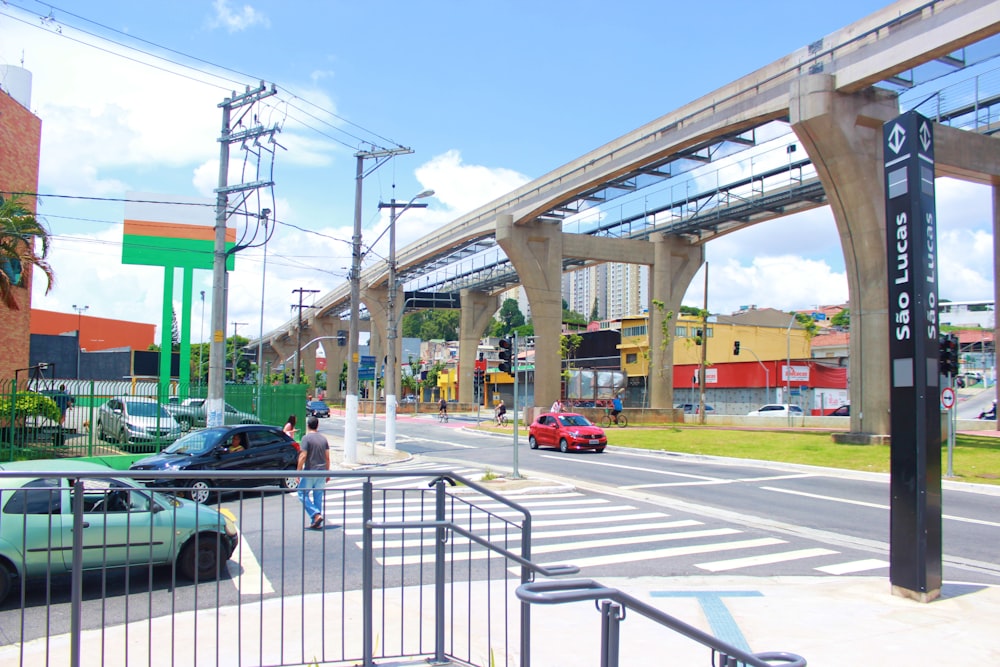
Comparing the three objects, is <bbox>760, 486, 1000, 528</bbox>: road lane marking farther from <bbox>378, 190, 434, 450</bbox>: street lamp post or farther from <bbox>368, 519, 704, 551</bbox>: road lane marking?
<bbox>378, 190, 434, 450</bbox>: street lamp post

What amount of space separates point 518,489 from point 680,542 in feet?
20.0

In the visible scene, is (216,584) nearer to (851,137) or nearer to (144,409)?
(144,409)

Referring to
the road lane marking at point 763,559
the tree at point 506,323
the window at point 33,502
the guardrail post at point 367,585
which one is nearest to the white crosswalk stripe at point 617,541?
the road lane marking at point 763,559

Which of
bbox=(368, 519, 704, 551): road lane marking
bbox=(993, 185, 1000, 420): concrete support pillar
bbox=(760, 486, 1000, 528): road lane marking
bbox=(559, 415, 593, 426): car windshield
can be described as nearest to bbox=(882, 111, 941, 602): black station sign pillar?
bbox=(368, 519, 704, 551): road lane marking

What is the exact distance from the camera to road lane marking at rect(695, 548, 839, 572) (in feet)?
34.0

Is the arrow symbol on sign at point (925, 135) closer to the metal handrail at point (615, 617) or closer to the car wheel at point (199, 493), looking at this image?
the metal handrail at point (615, 617)

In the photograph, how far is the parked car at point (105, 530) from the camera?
5551 mm

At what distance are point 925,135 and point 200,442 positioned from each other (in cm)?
1475

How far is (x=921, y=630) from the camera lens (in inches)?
276

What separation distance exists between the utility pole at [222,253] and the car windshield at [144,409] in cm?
124

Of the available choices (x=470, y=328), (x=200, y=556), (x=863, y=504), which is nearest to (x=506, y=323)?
(x=470, y=328)

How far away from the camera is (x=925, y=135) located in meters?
8.39

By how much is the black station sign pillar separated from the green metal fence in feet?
56.8

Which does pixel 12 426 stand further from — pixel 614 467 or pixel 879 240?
pixel 879 240
